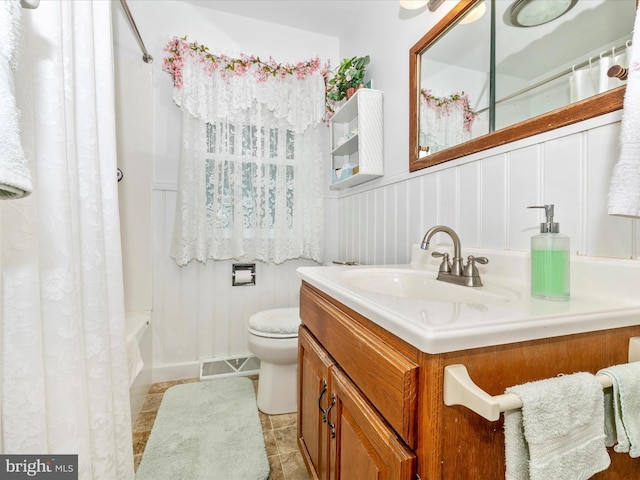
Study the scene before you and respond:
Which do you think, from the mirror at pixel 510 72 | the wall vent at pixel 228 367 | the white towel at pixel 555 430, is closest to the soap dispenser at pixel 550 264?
the white towel at pixel 555 430

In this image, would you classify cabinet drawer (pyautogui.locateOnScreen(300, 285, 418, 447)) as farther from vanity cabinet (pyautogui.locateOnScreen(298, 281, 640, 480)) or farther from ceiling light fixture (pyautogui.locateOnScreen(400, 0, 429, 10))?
ceiling light fixture (pyautogui.locateOnScreen(400, 0, 429, 10))

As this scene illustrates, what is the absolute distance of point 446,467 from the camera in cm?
44

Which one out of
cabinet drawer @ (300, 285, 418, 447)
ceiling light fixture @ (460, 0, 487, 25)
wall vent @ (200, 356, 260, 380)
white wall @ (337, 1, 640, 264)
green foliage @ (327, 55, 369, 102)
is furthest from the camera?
wall vent @ (200, 356, 260, 380)

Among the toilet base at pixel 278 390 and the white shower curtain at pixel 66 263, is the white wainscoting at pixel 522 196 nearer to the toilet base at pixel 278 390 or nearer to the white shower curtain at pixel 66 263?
the toilet base at pixel 278 390

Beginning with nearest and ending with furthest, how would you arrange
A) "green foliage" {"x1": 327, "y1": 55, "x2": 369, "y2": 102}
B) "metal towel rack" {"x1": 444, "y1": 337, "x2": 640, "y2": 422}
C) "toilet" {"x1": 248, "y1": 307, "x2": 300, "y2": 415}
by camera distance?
"metal towel rack" {"x1": 444, "y1": 337, "x2": 640, "y2": 422} < "toilet" {"x1": 248, "y1": 307, "x2": 300, "y2": 415} < "green foliage" {"x1": 327, "y1": 55, "x2": 369, "y2": 102}

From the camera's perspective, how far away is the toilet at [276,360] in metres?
1.47

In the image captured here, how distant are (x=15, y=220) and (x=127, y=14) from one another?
1.43m

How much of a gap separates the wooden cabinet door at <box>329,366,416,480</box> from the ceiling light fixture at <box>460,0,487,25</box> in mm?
1271

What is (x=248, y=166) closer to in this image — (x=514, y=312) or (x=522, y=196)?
(x=522, y=196)

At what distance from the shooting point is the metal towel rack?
36 cm

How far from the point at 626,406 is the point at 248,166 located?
191 cm

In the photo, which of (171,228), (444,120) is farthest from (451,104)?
(171,228)

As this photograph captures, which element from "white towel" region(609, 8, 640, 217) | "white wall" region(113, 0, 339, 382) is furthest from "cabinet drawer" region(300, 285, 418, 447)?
"white wall" region(113, 0, 339, 382)

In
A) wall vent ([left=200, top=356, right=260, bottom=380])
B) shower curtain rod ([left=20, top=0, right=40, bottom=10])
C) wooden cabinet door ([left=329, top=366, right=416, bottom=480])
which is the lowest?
wall vent ([left=200, top=356, right=260, bottom=380])
